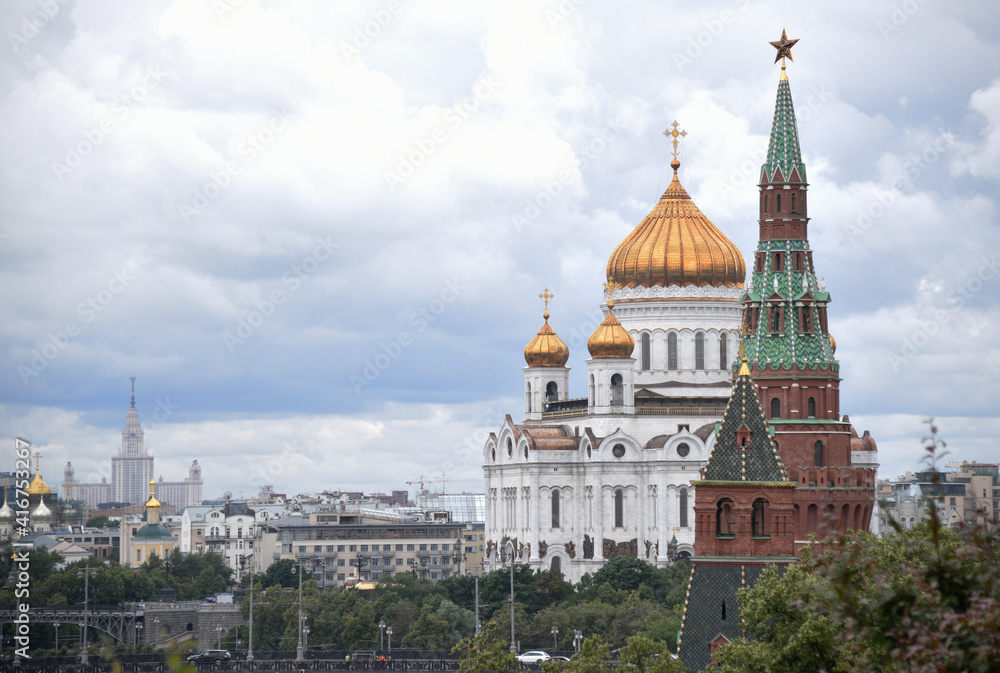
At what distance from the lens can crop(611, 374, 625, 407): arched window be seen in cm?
11731

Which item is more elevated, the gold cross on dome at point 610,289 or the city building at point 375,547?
the gold cross on dome at point 610,289

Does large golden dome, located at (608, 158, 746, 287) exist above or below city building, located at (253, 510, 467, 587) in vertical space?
above

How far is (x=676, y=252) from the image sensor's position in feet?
396

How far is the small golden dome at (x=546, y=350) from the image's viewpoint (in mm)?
123125

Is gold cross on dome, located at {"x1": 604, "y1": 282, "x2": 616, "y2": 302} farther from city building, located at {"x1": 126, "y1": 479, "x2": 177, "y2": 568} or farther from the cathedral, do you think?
city building, located at {"x1": 126, "y1": 479, "x2": 177, "y2": 568}

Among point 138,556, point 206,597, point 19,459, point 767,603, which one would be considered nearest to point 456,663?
point 19,459

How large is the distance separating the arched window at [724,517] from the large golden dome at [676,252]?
64.4m

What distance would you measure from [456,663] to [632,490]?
31058mm

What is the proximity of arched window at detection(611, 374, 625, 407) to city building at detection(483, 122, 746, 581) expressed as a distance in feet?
0.21

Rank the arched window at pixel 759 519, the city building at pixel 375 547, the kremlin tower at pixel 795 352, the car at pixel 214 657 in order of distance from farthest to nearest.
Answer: the city building at pixel 375 547, the car at pixel 214 657, the kremlin tower at pixel 795 352, the arched window at pixel 759 519

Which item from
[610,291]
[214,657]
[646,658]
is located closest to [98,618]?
[214,657]

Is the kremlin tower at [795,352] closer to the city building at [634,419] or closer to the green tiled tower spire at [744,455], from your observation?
the green tiled tower spire at [744,455]

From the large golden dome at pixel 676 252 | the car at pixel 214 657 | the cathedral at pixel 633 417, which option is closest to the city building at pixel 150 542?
the cathedral at pixel 633 417

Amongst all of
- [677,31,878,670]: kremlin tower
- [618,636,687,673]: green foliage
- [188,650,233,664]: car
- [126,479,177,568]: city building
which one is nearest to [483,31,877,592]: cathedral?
[188,650,233,664]: car
